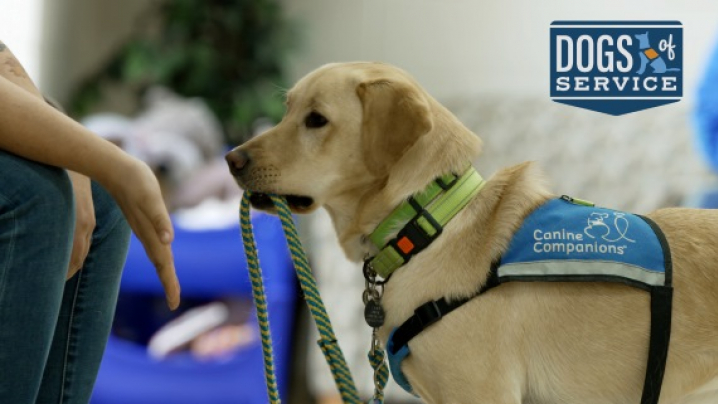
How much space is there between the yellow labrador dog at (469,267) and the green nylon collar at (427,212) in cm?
1

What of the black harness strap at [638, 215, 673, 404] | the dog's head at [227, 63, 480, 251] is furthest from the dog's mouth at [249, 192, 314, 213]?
the black harness strap at [638, 215, 673, 404]

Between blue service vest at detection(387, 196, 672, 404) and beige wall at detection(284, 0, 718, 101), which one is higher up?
beige wall at detection(284, 0, 718, 101)

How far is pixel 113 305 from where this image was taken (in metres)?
1.22

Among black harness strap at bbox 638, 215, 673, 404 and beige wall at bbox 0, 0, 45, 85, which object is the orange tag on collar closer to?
black harness strap at bbox 638, 215, 673, 404

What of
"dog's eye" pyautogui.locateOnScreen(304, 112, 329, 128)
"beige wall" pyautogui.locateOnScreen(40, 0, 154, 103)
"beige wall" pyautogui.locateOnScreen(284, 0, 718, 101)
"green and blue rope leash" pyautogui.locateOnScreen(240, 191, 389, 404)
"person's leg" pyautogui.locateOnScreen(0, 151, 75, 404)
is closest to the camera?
"person's leg" pyautogui.locateOnScreen(0, 151, 75, 404)

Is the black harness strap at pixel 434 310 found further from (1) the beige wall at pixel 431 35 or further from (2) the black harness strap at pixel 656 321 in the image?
(1) the beige wall at pixel 431 35

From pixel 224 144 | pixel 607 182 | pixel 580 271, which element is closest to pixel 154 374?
pixel 224 144

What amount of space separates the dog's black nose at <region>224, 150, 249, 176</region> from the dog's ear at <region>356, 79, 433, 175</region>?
19cm

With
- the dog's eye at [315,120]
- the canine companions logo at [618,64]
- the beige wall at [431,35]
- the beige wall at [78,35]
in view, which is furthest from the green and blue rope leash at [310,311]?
the beige wall at [78,35]

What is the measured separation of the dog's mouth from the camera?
4.28 ft

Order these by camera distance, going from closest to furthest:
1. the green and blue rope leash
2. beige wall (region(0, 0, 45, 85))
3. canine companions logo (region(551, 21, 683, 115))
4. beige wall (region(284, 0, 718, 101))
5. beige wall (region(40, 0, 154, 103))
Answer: the green and blue rope leash, canine companions logo (region(551, 21, 683, 115)), beige wall (region(284, 0, 718, 101)), beige wall (region(0, 0, 45, 85)), beige wall (region(40, 0, 154, 103))

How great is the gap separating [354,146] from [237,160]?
187mm

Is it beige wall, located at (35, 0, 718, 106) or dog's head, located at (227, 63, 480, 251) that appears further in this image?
beige wall, located at (35, 0, 718, 106)

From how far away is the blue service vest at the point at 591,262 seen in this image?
1.16 metres
